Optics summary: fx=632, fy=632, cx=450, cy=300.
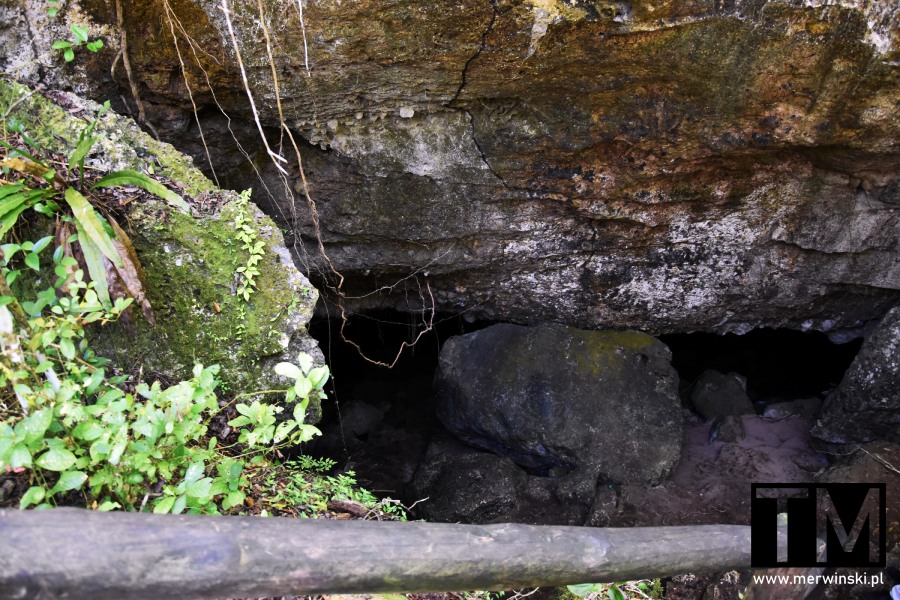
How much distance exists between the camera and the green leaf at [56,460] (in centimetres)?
194

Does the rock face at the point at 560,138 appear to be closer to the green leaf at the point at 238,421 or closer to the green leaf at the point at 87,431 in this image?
the green leaf at the point at 238,421

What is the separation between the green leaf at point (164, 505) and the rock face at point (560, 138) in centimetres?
214

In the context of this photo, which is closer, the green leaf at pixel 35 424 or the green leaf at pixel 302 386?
the green leaf at pixel 35 424

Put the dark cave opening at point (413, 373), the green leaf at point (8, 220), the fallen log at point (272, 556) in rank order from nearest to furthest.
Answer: the fallen log at point (272, 556) → the green leaf at point (8, 220) → the dark cave opening at point (413, 373)

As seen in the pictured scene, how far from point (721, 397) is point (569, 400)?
169cm

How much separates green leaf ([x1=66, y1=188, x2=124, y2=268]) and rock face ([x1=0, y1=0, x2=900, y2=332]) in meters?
1.23

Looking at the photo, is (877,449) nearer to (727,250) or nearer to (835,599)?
(835,599)

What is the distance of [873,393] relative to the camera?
4.86 m

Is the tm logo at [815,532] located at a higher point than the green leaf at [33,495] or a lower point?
lower

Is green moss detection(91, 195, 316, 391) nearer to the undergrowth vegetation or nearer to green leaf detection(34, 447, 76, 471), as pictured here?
the undergrowth vegetation

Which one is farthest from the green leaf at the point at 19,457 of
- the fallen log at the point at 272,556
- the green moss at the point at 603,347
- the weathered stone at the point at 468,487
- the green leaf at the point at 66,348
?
the green moss at the point at 603,347

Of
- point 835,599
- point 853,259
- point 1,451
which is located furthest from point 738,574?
point 1,451

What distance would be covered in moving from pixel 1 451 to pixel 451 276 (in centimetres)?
376

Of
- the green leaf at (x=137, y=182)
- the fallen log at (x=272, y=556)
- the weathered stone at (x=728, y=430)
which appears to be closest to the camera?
the fallen log at (x=272, y=556)
